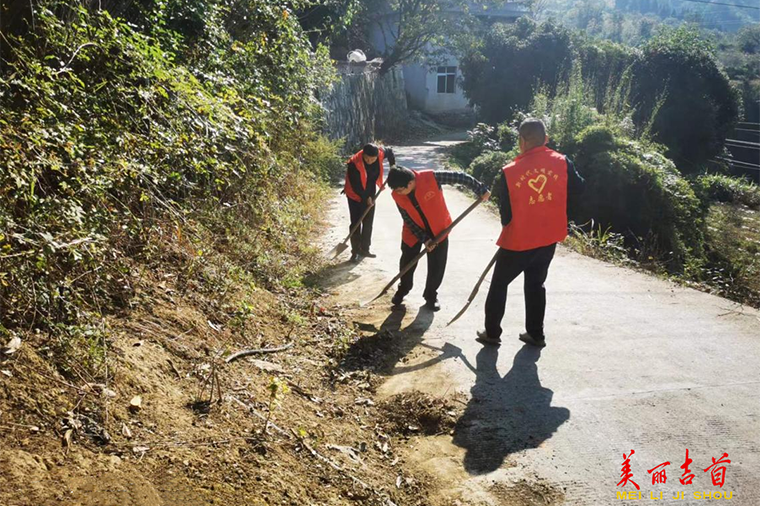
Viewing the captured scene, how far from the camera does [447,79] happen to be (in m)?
35.6

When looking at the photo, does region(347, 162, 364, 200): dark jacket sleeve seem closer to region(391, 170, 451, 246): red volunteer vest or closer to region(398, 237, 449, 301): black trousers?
region(398, 237, 449, 301): black trousers

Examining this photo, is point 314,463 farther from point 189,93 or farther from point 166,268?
point 189,93

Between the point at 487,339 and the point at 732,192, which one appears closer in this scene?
the point at 487,339

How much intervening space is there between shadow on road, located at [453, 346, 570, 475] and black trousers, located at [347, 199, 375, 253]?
3798mm

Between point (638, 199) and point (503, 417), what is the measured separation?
9162 mm

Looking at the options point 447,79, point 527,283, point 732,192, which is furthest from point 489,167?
point 447,79

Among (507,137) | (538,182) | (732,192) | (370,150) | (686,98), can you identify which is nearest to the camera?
(538,182)

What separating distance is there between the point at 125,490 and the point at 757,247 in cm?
1376

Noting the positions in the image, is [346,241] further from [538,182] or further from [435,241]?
[538,182]

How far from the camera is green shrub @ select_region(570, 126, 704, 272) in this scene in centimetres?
1164

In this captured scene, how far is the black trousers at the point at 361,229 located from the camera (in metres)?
8.33

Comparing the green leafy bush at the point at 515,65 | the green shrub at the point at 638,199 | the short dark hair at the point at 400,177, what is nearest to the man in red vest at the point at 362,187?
the short dark hair at the point at 400,177

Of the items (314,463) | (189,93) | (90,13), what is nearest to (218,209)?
(189,93)

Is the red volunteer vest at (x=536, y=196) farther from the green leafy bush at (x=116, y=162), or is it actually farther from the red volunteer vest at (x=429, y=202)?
the green leafy bush at (x=116, y=162)
